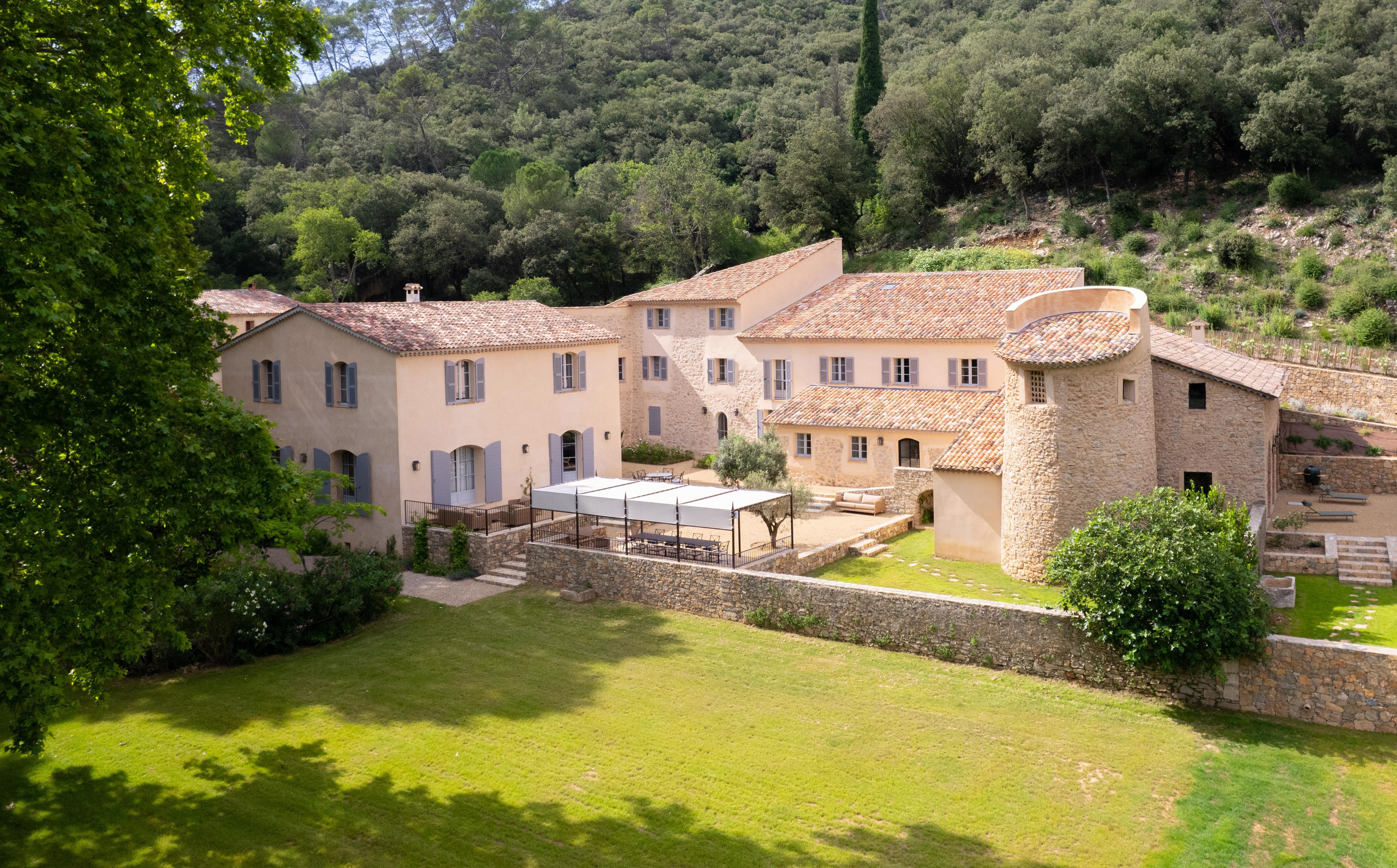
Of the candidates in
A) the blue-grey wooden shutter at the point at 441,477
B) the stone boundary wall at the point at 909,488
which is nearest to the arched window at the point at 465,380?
the blue-grey wooden shutter at the point at 441,477

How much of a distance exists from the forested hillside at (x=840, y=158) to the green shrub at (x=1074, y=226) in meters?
0.29

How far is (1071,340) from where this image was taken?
21.6 m

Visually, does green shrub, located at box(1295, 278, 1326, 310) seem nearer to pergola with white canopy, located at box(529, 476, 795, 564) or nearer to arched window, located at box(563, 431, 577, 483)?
pergola with white canopy, located at box(529, 476, 795, 564)

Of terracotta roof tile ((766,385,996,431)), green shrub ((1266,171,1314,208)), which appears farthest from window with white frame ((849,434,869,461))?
green shrub ((1266,171,1314,208))

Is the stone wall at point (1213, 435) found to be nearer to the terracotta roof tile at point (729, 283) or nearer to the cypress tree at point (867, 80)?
the terracotta roof tile at point (729, 283)

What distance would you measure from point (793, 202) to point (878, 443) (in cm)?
2890

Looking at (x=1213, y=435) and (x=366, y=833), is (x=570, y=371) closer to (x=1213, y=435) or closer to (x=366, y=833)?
(x=1213, y=435)

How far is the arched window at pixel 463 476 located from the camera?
2733 centimetres

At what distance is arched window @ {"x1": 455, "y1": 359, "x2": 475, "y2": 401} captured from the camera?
26.9m

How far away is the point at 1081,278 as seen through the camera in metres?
33.6

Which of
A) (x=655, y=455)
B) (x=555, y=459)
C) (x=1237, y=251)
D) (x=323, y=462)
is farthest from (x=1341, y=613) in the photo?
(x=1237, y=251)

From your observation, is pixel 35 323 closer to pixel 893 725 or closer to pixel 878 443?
pixel 893 725

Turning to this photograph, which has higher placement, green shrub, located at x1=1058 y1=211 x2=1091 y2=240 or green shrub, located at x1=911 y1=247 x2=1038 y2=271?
green shrub, located at x1=1058 y1=211 x2=1091 y2=240

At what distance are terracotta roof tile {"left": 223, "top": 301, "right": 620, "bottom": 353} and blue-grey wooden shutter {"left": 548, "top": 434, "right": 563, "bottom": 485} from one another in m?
2.90
